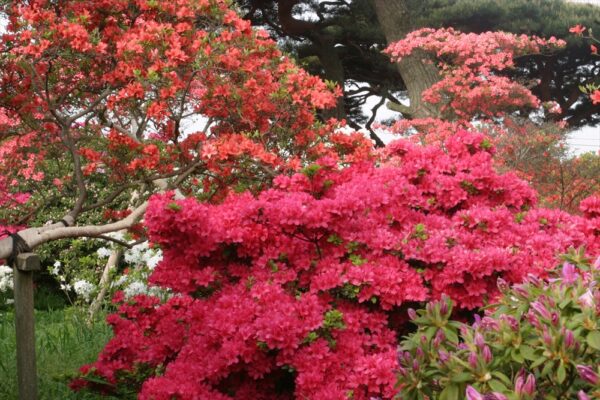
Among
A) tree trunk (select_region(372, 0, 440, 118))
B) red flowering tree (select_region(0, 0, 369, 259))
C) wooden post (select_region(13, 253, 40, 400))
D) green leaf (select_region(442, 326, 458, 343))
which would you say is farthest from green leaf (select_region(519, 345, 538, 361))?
tree trunk (select_region(372, 0, 440, 118))

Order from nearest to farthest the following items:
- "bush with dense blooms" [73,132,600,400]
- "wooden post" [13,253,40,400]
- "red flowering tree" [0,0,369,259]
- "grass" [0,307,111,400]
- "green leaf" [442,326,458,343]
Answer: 1. "green leaf" [442,326,458,343]
2. "bush with dense blooms" [73,132,600,400]
3. "wooden post" [13,253,40,400]
4. "grass" [0,307,111,400]
5. "red flowering tree" [0,0,369,259]

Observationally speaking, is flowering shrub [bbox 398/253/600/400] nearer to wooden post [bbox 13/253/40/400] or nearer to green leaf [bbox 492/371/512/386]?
green leaf [bbox 492/371/512/386]

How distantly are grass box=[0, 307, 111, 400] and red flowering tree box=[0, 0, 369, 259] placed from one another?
882 mm

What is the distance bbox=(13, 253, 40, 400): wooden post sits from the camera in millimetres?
3324

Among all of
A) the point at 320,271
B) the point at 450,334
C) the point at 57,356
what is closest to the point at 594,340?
the point at 450,334

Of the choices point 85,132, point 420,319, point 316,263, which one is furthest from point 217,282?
point 85,132

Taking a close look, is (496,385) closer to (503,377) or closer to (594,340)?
(503,377)

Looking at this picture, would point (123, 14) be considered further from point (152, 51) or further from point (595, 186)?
point (595, 186)

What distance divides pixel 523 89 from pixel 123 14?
7.63 meters

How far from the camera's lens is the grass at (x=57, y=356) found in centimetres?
408

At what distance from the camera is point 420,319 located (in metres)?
2.36

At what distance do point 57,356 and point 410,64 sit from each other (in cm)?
828

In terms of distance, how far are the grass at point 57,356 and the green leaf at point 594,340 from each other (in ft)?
9.31

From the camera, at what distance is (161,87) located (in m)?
4.66
